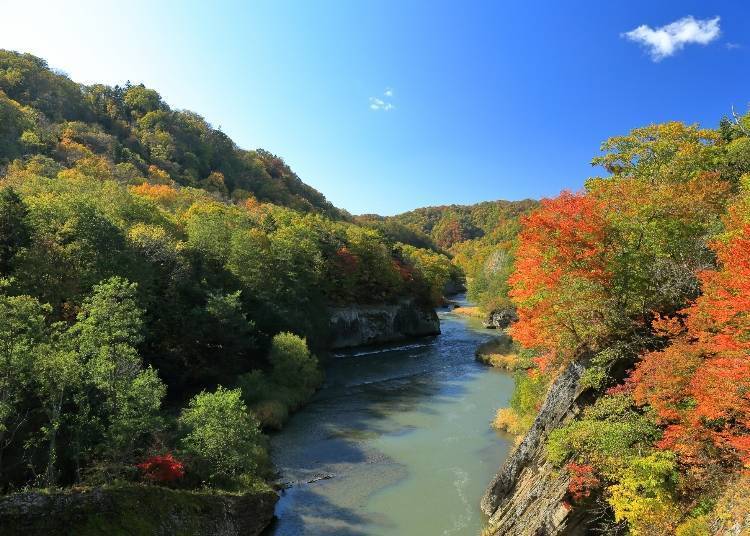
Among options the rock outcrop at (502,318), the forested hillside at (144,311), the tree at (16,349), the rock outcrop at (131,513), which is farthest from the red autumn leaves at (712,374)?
the rock outcrop at (502,318)

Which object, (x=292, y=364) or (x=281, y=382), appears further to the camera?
(x=292, y=364)

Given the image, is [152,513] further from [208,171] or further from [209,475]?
[208,171]

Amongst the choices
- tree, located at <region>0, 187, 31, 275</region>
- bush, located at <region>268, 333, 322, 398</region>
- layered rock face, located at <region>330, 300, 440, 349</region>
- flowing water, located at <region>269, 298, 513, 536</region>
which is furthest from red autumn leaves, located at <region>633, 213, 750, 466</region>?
layered rock face, located at <region>330, 300, 440, 349</region>

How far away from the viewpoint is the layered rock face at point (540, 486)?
17031 millimetres

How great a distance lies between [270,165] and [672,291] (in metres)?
148

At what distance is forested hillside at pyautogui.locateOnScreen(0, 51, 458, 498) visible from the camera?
17.7m

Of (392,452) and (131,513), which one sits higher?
(131,513)

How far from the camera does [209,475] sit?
21203mm

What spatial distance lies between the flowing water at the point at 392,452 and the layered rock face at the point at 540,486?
1.69m

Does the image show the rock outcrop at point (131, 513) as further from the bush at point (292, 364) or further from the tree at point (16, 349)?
the bush at point (292, 364)

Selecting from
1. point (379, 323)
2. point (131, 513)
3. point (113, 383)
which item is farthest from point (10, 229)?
point (379, 323)

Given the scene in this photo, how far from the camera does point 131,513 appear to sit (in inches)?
649

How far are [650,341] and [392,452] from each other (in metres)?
16.3

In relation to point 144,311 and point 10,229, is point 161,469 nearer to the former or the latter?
point 144,311
